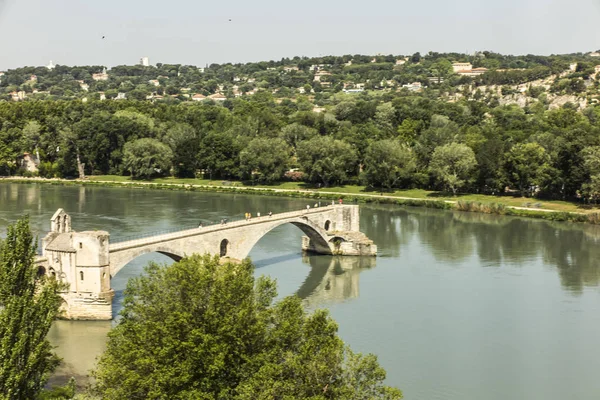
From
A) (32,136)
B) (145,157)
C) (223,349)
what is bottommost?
(223,349)

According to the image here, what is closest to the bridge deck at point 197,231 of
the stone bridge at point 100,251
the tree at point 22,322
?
the stone bridge at point 100,251

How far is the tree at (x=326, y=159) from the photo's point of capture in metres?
73.3

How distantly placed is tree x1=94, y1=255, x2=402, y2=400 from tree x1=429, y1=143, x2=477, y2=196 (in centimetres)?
4949

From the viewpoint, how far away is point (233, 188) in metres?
73.9

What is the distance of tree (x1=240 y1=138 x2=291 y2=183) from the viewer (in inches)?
2977

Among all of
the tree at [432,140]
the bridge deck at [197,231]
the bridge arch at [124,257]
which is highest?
the tree at [432,140]

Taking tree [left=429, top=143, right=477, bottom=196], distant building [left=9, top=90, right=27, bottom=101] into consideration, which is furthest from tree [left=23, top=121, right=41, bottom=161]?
distant building [left=9, top=90, right=27, bottom=101]

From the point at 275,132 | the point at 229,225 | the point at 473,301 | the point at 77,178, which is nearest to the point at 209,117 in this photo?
the point at 275,132

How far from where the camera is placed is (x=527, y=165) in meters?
65.3

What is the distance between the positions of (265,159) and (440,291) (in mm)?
41044

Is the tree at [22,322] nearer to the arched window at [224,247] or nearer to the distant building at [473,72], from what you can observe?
the arched window at [224,247]

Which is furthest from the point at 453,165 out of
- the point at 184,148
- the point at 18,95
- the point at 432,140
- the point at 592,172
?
the point at 18,95

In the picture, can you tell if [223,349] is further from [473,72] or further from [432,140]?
[473,72]

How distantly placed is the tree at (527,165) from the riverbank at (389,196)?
1588 millimetres
